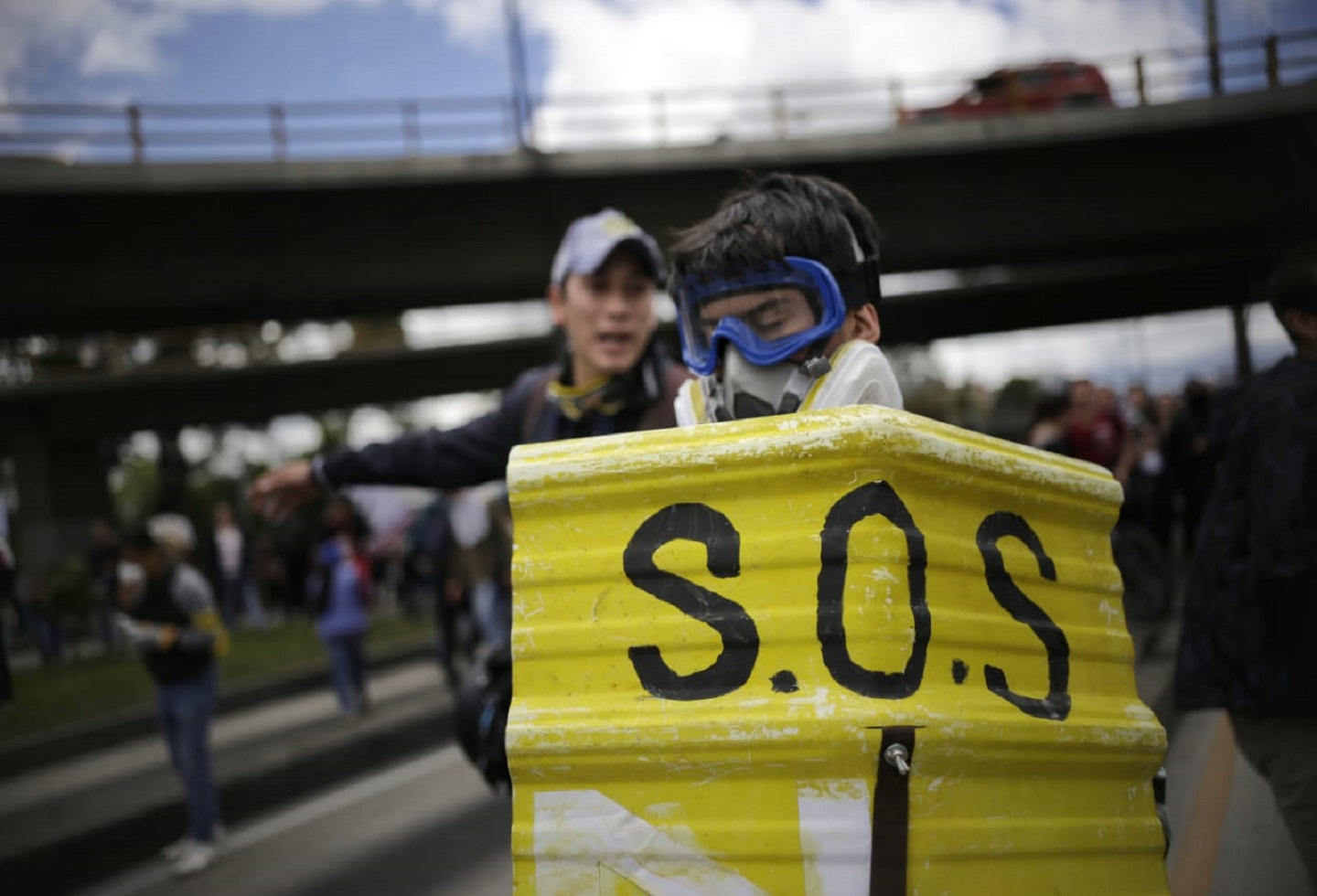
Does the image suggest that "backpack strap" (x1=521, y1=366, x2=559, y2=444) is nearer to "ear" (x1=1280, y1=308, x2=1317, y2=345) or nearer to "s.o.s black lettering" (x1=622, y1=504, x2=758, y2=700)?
"s.o.s black lettering" (x1=622, y1=504, x2=758, y2=700)

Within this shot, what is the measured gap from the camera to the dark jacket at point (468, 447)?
313 centimetres

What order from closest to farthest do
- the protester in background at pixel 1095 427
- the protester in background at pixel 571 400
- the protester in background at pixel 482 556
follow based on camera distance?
the protester in background at pixel 571 400 → the protester in background at pixel 1095 427 → the protester in background at pixel 482 556

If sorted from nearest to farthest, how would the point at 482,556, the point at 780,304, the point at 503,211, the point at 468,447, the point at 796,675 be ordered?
1. the point at 796,675
2. the point at 780,304
3. the point at 468,447
4. the point at 482,556
5. the point at 503,211

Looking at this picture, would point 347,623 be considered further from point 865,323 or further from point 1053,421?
point 865,323

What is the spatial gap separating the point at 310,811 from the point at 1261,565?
650cm

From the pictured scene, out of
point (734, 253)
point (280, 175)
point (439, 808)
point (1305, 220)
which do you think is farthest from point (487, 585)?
point (280, 175)

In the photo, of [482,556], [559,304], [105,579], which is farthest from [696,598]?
[105,579]

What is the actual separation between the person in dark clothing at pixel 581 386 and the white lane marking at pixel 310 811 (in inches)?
164

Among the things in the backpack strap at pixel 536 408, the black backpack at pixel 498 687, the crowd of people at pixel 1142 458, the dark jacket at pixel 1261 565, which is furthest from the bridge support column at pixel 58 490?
the dark jacket at pixel 1261 565

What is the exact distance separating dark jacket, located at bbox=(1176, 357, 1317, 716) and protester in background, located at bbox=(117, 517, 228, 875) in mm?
5219

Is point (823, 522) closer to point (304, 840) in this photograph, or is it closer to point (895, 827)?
point (895, 827)

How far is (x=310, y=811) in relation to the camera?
7.85 meters

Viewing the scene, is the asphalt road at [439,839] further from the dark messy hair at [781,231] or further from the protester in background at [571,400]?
the dark messy hair at [781,231]

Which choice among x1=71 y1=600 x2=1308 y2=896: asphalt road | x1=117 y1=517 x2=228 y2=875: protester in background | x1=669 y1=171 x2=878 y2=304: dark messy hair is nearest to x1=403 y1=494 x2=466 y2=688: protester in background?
x1=71 y1=600 x2=1308 y2=896: asphalt road
